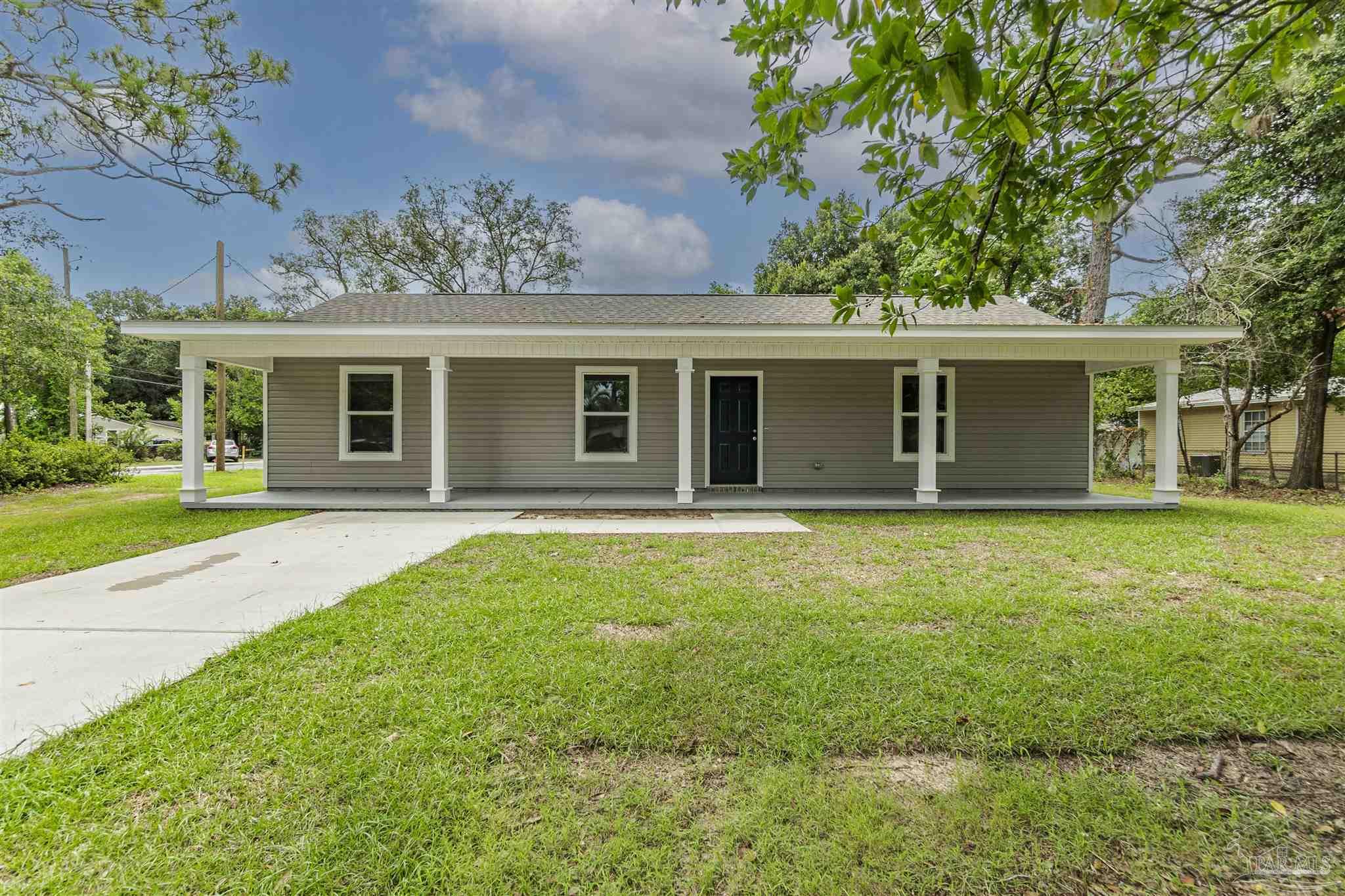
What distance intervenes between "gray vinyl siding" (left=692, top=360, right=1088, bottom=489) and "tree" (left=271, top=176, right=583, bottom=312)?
1671 cm

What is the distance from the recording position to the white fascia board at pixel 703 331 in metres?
7.55

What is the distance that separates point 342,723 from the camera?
87.7 inches

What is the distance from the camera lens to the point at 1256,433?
18000 millimetres

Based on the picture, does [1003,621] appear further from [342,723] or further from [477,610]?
[342,723]

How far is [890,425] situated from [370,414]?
8811mm

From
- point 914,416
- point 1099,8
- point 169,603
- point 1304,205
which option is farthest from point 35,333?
point 1304,205

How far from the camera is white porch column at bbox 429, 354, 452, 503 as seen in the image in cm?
794

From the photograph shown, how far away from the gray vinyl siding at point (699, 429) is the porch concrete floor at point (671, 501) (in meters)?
0.30

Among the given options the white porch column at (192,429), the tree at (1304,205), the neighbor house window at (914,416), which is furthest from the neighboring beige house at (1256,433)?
the white porch column at (192,429)

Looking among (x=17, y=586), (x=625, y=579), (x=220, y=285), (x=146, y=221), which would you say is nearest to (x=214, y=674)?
(x=625, y=579)

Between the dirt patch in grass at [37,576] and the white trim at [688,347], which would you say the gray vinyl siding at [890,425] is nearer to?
the white trim at [688,347]

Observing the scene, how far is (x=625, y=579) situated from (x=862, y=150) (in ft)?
10.8

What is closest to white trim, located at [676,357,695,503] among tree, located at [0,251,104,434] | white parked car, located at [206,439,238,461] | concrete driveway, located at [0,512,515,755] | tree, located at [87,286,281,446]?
concrete driveway, located at [0,512,515,755]

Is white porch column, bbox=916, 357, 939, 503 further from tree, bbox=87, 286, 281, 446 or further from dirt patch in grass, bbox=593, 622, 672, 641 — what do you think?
tree, bbox=87, 286, 281, 446
